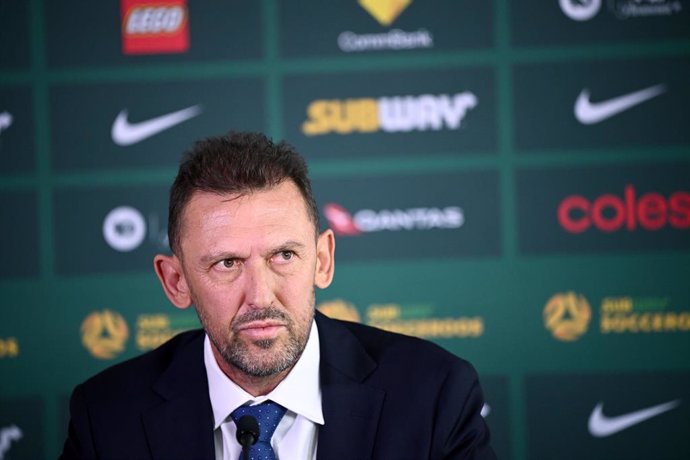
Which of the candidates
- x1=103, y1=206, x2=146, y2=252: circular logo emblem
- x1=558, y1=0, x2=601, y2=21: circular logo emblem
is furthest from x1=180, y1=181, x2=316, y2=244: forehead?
x1=558, y1=0, x2=601, y2=21: circular logo emblem

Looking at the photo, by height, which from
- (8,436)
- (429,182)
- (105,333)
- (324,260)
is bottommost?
(8,436)

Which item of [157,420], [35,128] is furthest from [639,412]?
[35,128]

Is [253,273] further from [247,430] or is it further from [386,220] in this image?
[386,220]

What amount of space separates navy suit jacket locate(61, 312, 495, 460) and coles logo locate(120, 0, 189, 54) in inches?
73.6

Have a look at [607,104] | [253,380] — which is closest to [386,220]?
[607,104]

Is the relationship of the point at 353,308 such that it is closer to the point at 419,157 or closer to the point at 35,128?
the point at 419,157

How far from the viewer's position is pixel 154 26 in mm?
3338

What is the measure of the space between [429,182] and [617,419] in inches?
45.9

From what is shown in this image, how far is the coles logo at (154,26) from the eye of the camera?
3338mm

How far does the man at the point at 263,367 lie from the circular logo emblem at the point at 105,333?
1.59m

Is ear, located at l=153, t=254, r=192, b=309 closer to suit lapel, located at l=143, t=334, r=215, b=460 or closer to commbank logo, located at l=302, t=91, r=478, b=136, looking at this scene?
suit lapel, located at l=143, t=334, r=215, b=460

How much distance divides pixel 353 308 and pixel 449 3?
1.24 metres

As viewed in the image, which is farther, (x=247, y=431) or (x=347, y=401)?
(x=347, y=401)

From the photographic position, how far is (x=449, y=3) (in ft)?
10.8
